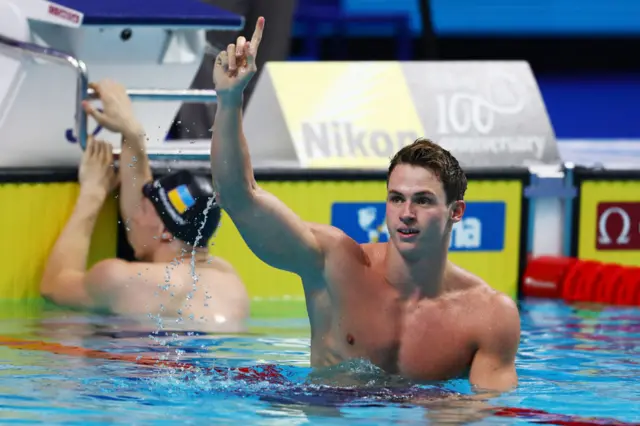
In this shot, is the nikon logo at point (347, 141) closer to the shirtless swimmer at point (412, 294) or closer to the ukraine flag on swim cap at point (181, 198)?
the ukraine flag on swim cap at point (181, 198)

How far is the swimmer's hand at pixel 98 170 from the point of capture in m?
5.30

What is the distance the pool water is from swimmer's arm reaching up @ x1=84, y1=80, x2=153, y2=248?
1.72 feet

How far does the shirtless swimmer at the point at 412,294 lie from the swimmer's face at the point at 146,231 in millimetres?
1511

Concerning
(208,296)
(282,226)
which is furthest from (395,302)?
(208,296)

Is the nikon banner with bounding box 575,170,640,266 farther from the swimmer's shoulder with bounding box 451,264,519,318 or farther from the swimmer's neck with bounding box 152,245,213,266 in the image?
the swimmer's shoulder with bounding box 451,264,519,318

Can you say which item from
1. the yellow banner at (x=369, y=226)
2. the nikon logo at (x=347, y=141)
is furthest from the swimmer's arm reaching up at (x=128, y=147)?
the nikon logo at (x=347, y=141)

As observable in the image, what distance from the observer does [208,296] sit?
16.5 feet

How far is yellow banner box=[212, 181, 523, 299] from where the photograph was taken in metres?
5.58

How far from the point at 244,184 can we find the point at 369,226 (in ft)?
8.20

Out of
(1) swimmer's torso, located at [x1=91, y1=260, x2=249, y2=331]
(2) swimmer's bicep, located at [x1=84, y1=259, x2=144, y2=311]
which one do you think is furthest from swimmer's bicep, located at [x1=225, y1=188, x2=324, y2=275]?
(2) swimmer's bicep, located at [x1=84, y1=259, x2=144, y2=311]

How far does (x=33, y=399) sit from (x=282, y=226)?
2.89 ft

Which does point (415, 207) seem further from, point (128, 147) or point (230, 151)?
point (128, 147)

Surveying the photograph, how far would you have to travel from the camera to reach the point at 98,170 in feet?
17.4

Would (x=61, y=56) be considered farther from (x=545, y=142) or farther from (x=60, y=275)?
(x=545, y=142)
